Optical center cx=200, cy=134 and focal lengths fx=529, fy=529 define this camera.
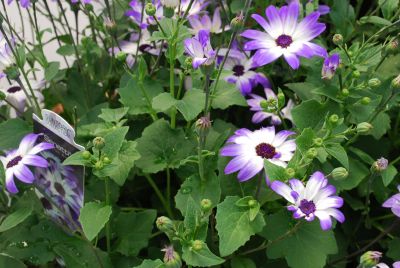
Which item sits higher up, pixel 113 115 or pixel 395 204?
pixel 113 115

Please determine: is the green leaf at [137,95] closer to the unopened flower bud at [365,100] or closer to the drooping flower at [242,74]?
the drooping flower at [242,74]

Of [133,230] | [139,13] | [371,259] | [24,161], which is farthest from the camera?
[139,13]

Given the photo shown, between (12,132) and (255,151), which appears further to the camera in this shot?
(12,132)

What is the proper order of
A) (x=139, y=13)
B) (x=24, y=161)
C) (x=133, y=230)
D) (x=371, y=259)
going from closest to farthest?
(x=371, y=259), (x=24, y=161), (x=133, y=230), (x=139, y=13)

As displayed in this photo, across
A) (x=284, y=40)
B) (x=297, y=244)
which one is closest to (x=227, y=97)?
(x=284, y=40)

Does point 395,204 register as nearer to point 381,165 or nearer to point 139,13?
point 381,165

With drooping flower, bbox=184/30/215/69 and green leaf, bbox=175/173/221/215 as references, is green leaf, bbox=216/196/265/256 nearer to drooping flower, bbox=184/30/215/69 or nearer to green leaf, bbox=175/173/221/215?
green leaf, bbox=175/173/221/215

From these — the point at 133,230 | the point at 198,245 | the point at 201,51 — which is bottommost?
the point at 133,230
